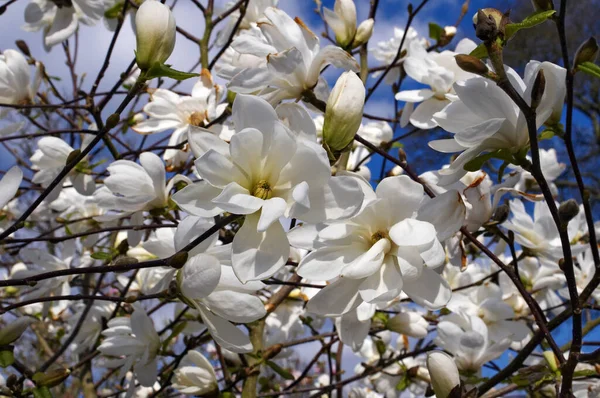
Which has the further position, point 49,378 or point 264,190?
point 49,378

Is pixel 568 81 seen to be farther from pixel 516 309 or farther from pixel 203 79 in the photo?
pixel 516 309

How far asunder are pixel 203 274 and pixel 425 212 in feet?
0.77

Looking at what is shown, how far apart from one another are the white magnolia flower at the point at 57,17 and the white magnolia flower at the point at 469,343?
3.73 ft

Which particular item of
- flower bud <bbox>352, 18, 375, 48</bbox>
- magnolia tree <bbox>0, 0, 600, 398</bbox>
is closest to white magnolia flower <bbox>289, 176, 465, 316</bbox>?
magnolia tree <bbox>0, 0, 600, 398</bbox>

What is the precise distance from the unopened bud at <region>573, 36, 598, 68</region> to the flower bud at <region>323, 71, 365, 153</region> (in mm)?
258

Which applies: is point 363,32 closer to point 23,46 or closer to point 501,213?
point 501,213

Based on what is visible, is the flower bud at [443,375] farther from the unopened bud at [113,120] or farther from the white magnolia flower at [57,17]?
the white magnolia flower at [57,17]

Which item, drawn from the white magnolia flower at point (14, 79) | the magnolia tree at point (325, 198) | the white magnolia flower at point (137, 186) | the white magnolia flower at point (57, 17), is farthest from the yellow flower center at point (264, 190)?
the white magnolia flower at point (57, 17)

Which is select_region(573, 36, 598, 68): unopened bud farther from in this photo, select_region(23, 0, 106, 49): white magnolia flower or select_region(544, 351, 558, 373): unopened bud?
select_region(23, 0, 106, 49): white magnolia flower

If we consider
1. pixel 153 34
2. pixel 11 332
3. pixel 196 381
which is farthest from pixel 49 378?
pixel 153 34

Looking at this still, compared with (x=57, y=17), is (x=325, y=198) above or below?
below

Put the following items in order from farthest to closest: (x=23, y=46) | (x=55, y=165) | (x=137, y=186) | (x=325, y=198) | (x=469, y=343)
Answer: (x=23, y=46), (x=55, y=165), (x=469, y=343), (x=137, y=186), (x=325, y=198)

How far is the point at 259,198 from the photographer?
0.52m

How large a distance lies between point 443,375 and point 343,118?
0.31m
